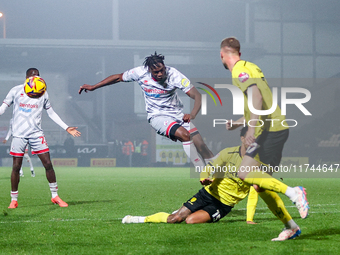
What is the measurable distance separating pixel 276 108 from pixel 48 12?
44.8 meters

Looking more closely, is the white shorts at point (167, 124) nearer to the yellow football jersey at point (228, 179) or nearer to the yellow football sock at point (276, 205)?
the yellow football jersey at point (228, 179)

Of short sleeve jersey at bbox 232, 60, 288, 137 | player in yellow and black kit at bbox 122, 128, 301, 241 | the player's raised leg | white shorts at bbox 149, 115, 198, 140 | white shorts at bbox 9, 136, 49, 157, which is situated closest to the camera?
short sleeve jersey at bbox 232, 60, 288, 137

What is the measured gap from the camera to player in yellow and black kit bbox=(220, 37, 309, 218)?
4043mm

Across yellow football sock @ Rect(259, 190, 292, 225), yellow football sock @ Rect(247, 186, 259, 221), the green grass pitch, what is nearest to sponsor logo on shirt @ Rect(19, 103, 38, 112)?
the green grass pitch

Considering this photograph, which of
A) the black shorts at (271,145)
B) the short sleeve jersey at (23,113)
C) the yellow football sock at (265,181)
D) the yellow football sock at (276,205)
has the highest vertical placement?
the short sleeve jersey at (23,113)

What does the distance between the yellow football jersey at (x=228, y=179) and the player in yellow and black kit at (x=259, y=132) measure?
0.69 metres

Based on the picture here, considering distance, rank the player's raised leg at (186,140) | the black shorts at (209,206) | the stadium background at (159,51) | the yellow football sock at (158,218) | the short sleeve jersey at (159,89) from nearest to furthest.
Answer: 1. the black shorts at (209,206)
2. the yellow football sock at (158,218)
3. the player's raised leg at (186,140)
4. the short sleeve jersey at (159,89)
5. the stadium background at (159,51)

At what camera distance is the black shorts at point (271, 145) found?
14.1 feet

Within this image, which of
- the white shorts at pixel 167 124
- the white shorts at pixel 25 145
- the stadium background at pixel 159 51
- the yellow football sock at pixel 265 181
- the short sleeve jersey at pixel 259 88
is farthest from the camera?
the stadium background at pixel 159 51

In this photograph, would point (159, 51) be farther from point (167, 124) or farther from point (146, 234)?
point (146, 234)

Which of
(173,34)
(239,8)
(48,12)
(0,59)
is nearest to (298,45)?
(239,8)

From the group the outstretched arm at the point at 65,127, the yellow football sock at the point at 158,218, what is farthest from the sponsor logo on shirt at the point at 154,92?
the yellow football sock at the point at 158,218

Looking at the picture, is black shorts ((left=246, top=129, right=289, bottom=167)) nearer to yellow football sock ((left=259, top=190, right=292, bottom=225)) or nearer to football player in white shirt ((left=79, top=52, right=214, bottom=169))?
yellow football sock ((left=259, top=190, right=292, bottom=225))

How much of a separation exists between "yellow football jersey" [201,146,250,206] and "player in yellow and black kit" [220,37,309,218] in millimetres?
685
